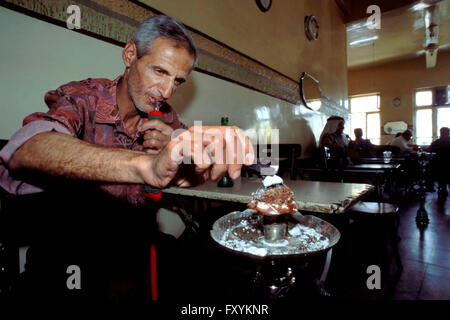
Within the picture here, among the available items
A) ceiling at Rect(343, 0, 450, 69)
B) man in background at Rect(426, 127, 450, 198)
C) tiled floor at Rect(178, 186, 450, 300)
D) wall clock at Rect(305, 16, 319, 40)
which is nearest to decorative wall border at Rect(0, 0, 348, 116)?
tiled floor at Rect(178, 186, 450, 300)

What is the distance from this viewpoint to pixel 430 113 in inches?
411

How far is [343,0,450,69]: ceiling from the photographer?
6.08 metres

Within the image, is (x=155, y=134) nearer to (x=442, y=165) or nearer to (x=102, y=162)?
(x=102, y=162)

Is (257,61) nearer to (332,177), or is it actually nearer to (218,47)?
(218,47)

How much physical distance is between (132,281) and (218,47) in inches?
96.2

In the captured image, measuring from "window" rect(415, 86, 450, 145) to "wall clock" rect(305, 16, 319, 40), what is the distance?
8.50m

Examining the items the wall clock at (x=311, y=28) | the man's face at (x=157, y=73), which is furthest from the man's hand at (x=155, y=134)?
the wall clock at (x=311, y=28)

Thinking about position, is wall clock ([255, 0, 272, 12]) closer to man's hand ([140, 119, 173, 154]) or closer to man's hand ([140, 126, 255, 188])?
man's hand ([140, 119, 173, 154])

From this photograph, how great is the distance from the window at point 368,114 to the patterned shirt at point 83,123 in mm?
11990

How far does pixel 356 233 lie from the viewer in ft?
10.8

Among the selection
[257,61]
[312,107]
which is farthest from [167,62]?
[312,107]

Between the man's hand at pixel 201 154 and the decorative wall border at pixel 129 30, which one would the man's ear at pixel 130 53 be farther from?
the man's hand at pixel 201 154

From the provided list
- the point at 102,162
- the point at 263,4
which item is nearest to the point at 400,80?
the point at 263,4

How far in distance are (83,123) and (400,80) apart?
13.4m
